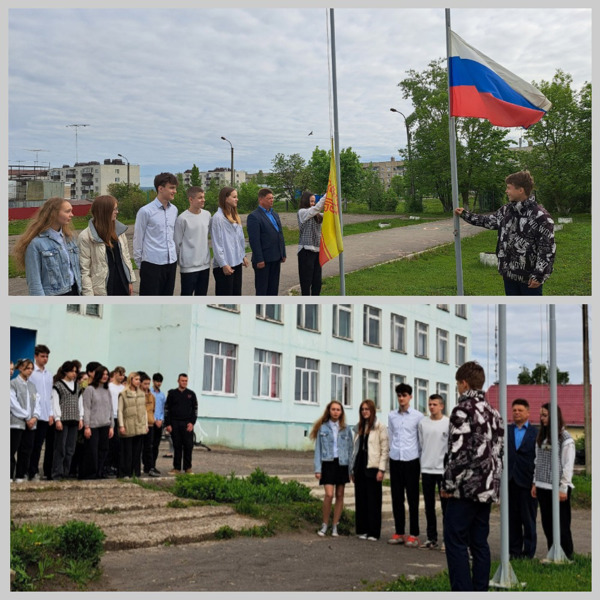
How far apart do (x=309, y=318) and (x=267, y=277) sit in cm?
999

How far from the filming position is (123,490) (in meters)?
9.06

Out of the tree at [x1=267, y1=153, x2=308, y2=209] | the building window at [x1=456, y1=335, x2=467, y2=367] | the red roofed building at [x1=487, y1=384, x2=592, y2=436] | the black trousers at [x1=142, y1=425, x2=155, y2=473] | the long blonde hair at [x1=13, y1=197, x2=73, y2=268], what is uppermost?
the tree at [x1=267, y1=153, x2=308, y2=209]

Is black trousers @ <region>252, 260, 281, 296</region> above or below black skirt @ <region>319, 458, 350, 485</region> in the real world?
above

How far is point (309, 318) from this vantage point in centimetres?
1930

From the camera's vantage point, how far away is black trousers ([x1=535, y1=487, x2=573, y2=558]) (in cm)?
773

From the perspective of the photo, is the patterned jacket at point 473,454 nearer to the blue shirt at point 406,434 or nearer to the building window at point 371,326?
the blue shirt at point 406,434

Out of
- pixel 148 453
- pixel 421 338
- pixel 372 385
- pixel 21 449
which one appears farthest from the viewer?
pixel 372 385

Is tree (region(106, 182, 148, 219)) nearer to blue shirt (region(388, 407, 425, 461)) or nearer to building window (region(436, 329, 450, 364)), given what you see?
building window (region(436, 329, 450, 364))

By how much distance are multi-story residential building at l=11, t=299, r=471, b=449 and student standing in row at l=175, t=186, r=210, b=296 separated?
597 centimetres

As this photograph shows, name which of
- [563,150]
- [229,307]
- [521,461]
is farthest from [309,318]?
[563,150]

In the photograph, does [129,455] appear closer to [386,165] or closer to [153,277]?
[153,277]

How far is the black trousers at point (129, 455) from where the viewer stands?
10031 mm

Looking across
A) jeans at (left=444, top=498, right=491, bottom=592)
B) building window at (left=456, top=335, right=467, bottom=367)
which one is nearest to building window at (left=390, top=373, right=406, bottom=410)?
building window at (left=456, top=335, right=467, bottom=367)

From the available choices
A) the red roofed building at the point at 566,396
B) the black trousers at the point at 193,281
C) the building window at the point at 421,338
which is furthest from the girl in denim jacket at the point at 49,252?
the red roofed building at the point at 566,396
